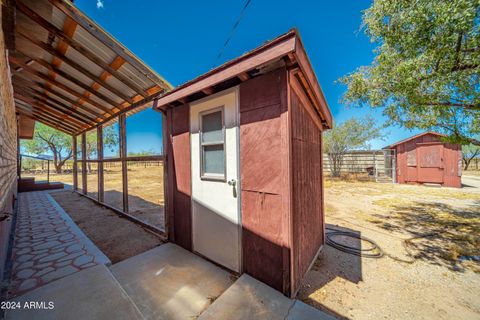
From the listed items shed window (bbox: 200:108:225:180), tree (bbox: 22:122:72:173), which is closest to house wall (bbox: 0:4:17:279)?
shed window (bbox: 200:108:225:180)

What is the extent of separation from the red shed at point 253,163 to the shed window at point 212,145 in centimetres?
1

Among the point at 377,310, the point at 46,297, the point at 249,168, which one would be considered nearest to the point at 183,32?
the point at 249,168

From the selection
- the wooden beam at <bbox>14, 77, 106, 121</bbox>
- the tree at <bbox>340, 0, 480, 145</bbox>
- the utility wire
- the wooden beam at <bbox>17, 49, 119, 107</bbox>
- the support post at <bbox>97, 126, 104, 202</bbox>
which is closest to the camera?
the tree at <bbox>340, 0, 480, 145</bbox>

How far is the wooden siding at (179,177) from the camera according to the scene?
2.93m

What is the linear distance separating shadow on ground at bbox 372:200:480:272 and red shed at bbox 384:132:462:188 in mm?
4094

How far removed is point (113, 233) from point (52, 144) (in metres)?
29.5

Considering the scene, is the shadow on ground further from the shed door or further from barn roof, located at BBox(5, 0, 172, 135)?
barn roof, located at BBox(5, 0, 172, 135)

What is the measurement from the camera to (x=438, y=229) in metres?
4.02

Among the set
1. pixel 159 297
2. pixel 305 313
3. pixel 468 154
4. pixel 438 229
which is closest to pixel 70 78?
pixel 159 297

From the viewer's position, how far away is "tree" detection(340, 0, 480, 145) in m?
2.62

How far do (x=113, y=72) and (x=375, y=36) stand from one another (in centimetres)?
535

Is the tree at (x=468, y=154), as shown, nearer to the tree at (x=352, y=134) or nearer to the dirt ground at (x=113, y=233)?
the tree at (x=352, y=134)

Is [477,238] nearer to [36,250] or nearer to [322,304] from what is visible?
[322,304]

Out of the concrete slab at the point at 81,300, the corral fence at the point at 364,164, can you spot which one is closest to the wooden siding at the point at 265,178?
the concrete slab at the point at 81,300
